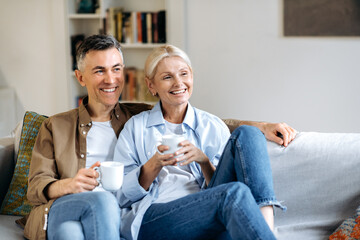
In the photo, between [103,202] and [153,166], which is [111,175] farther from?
[153,166]

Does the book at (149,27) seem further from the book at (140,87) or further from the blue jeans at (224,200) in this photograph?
the blue jeans at (224,200)

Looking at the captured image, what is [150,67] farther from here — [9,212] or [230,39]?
[230,39]

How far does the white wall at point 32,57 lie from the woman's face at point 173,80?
2.44m

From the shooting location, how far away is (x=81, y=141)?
2045mm

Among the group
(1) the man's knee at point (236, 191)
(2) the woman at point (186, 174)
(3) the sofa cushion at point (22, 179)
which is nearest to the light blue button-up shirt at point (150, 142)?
(2) the woman at point (186, 174)

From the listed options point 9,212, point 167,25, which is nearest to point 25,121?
point 9,212

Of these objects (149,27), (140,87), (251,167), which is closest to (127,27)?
(149,27)

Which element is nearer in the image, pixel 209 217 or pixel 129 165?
pixel 209 217

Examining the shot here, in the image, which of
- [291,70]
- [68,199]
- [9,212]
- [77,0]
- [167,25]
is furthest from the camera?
[77,0]

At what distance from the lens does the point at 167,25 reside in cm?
390

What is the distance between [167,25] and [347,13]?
137 cm

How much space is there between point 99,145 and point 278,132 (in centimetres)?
78

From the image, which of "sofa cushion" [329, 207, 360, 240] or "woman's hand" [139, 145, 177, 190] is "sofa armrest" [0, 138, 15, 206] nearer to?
"woman's hand" [139, 145, 177, 190]

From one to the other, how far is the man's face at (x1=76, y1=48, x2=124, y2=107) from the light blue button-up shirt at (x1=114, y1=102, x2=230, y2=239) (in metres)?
0.14
